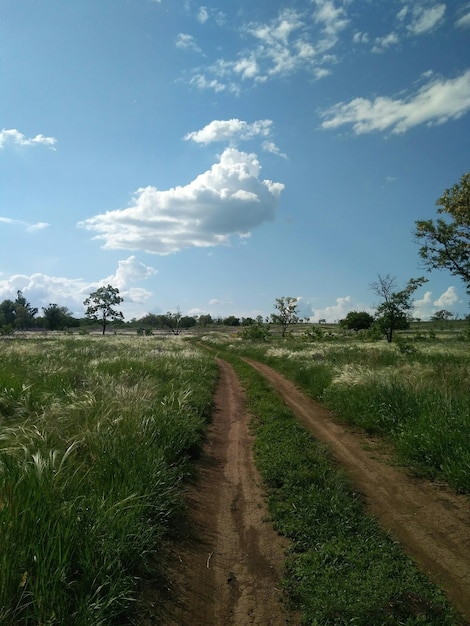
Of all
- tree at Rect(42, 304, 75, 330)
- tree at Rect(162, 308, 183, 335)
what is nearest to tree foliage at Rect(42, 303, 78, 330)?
tree at Rect(42, 304, 75, 330)

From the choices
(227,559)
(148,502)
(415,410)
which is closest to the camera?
(227,559)

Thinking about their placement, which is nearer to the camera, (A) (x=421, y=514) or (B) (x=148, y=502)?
(B) (x=148, y=502)

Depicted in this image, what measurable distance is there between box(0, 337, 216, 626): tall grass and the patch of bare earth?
0.36 meters

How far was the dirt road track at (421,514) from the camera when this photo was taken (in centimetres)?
387

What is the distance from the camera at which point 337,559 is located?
12.8ft

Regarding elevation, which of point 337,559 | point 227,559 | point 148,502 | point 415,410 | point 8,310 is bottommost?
point 227,559

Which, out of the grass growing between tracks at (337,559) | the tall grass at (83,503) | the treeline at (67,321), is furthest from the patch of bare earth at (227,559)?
the treeline at (67,321)

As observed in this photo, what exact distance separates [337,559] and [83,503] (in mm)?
2757

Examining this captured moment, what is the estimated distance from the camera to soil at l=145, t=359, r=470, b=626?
11.2 feet

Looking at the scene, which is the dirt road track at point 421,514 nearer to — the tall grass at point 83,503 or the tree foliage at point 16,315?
the tall grass at point 83,503

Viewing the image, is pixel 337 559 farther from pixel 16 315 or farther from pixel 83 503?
pixel 16 315

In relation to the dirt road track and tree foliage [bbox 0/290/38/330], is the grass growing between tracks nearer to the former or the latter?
the dirt road track

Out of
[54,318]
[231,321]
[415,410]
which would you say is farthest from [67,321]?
[415,410]

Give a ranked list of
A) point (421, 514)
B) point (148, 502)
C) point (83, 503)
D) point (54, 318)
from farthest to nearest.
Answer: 1. point (54, 318)
2. point (421, 514)
3. point (148, 502)
4. point (83, 503)
